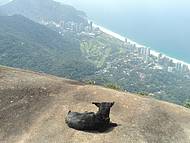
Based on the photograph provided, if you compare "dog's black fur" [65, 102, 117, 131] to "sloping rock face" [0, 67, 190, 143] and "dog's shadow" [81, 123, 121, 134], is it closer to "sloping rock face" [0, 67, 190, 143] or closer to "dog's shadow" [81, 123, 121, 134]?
"dog's shadow" [81, 123, 121, 134]

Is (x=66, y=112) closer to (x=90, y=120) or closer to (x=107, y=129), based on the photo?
(x=90, y=120)

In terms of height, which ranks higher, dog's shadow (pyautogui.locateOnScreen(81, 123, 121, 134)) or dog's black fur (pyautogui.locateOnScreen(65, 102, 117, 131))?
dog's black fur (pyautogui.locateOnScreen(65, 102, 117, 131))

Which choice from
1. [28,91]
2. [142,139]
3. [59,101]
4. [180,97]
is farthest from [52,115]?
[180,97]

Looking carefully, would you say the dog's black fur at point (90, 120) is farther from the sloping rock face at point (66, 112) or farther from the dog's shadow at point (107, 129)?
the sloping rock face at point (66, 112)

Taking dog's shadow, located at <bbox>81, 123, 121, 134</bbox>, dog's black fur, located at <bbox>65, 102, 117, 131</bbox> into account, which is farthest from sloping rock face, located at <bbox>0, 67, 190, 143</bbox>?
dog's black fur, located at <bbox>65, 102, 117, 131</bbox>

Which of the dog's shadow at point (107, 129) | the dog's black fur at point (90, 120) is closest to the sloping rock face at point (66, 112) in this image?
the dog's shadow at point (107, 129)

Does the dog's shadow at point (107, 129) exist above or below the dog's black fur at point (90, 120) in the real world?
below

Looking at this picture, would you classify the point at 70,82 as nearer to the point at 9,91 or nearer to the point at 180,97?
the point at 9,91
